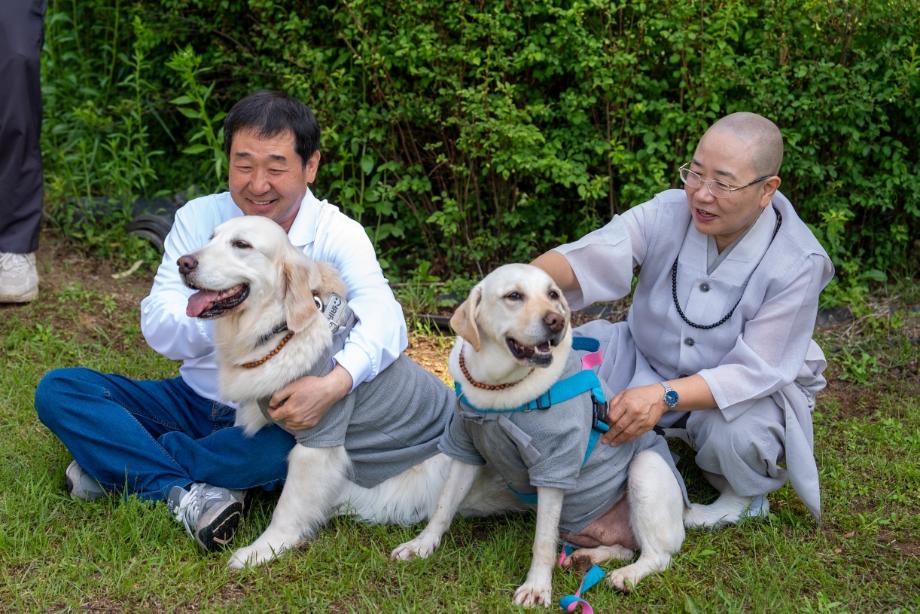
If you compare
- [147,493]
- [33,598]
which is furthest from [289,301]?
[33,598]

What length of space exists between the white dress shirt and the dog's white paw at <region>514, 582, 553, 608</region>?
2.89 ft

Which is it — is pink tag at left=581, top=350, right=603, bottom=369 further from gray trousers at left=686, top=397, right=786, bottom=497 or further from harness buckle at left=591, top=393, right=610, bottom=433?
gray trousers at left=686, top=397, right=786, bottom=497

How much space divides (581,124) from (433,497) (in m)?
2.75

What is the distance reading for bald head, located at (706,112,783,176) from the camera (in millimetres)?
3320

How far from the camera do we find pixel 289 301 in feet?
10.2

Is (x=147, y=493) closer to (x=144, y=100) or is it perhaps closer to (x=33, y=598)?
(x=33, y=598)

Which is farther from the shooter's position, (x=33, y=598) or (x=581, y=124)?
(x=581, y=124)

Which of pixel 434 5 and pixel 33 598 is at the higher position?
pixel 434 5

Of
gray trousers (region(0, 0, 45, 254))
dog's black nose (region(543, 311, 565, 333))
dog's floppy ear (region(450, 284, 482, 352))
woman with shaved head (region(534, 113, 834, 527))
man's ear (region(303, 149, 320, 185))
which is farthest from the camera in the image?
gray trousers (region(0, 0, 45, 254))

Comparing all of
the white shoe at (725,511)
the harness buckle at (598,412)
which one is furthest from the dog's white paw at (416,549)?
the white shoe at (725,511)

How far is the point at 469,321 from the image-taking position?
3012 mm

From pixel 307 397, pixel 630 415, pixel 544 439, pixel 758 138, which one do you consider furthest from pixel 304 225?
pixel 758 138

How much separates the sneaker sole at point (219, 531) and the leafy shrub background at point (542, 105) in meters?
2.62

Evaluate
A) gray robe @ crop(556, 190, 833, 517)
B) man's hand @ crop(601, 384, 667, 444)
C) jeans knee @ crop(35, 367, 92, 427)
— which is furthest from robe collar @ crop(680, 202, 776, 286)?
jeans knee @ crop(35, 367, 92, 427)
